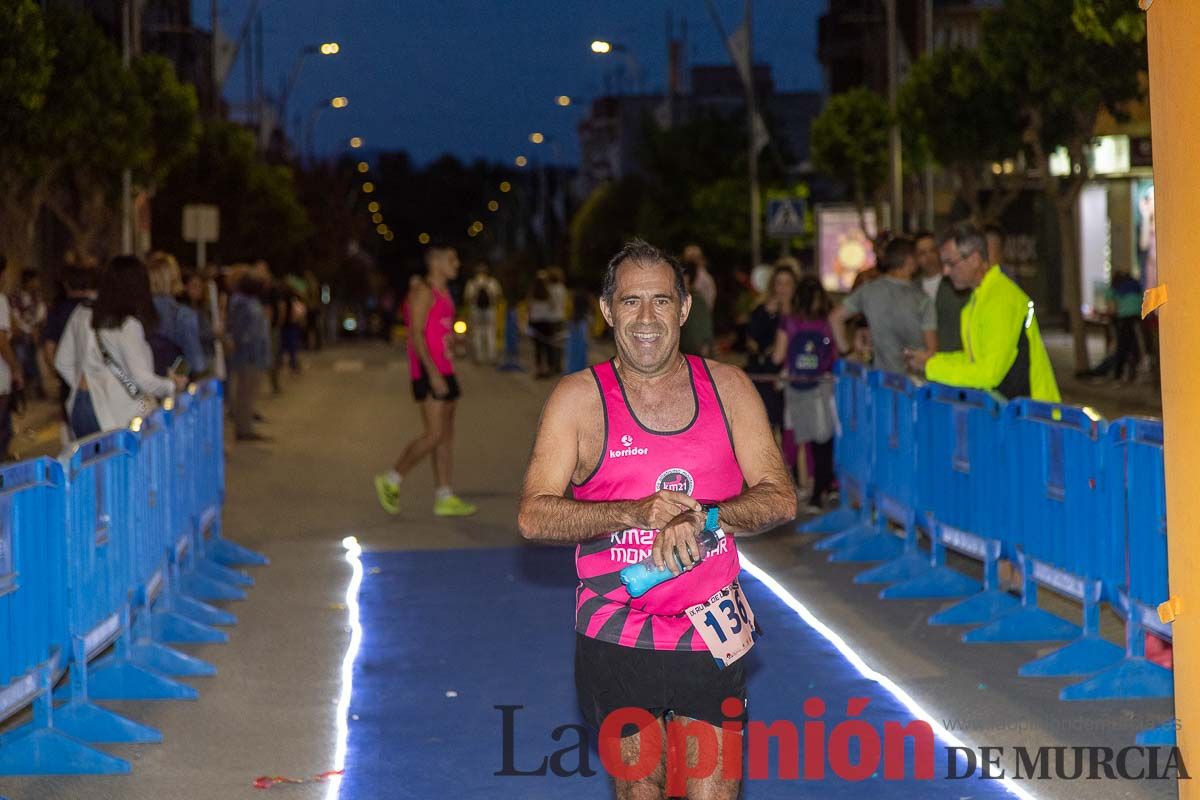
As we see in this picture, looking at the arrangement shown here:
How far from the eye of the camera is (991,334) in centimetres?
1064

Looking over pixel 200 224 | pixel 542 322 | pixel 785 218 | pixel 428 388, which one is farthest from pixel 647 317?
pixel 542 322

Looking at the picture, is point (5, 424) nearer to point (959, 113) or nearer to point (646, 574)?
point (646, 574)

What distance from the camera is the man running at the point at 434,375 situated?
1463cm

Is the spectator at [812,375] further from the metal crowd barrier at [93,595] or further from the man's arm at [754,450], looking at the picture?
the man's arm at [754,450]

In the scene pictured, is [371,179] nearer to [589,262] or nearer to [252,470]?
[589,262]

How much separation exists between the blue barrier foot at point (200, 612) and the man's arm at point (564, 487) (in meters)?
6.08

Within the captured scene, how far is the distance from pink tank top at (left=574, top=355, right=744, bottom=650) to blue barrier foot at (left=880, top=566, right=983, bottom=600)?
6.47 meters

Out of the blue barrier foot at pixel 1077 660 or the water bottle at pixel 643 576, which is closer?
the water bottle at pixel 643 576

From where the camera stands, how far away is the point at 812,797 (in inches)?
269

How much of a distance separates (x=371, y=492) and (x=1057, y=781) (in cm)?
1077

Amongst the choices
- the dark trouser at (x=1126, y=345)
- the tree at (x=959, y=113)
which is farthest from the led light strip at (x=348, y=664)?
the tree at (x=959, y=113)

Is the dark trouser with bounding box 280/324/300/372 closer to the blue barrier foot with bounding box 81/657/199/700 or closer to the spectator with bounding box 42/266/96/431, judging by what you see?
the spectator with bounding box 42/266/96/431

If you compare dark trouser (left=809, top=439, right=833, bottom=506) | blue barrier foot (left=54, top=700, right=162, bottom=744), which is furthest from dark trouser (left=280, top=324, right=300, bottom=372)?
blue barrier foot (left=54, top=700, right=162, bottom=744)

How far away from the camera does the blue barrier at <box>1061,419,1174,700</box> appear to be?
7.66m
